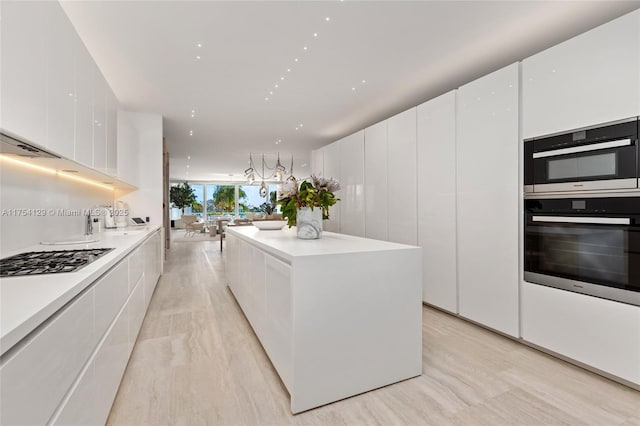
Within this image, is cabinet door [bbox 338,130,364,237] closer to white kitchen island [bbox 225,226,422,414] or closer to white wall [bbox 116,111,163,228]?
white kitchen island [bbox 225,226,422,414]

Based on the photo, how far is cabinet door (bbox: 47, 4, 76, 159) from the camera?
65.2 inches

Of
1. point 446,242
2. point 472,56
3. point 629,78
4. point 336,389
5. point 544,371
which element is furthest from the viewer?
point 446,242

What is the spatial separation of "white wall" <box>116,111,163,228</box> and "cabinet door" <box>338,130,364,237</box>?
294 cm

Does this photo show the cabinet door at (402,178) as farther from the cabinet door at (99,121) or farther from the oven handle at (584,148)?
the cabinet door at (99,121)

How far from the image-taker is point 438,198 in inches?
127

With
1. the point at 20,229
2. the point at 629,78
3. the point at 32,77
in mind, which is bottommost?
the point at 20,229

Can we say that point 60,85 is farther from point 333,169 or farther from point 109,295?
point 333,169

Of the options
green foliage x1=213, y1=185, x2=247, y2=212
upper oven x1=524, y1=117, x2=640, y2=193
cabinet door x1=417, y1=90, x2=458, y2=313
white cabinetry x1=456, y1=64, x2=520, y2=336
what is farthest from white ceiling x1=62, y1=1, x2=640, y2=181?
green foliage x1=213, y1=185, x2=247, y2=212

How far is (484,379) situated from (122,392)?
2.22 metres

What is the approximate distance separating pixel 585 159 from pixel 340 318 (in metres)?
1.98

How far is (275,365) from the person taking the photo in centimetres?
193

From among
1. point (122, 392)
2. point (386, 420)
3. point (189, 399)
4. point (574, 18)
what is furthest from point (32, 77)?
point (574, 18)

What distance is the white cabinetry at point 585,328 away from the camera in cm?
184

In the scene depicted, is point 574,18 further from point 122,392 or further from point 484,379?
point 122,392
